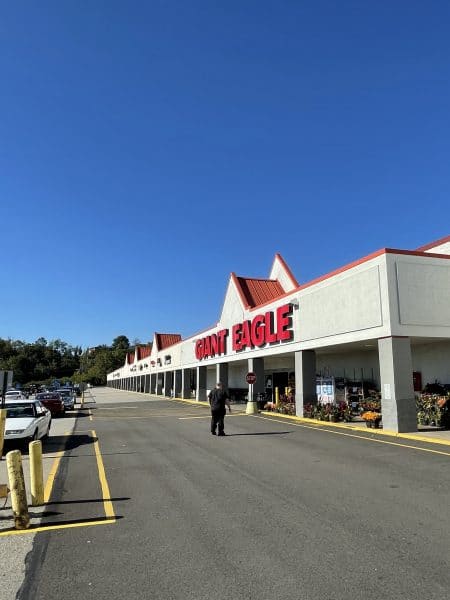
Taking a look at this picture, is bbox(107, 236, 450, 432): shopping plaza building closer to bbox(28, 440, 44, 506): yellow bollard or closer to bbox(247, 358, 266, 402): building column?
bbox(247, 358, 266, 402): building column

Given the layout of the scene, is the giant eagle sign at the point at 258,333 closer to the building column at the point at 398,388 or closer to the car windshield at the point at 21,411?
the building column at the point at 398,388

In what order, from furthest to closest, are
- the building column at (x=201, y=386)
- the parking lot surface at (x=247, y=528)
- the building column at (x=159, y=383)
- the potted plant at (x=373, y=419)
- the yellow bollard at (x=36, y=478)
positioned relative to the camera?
the building column at (x=159, y=383)
the building column at (x=201, y=386)
the potted plant at (x=373, y=419)
the yellow bollard at (x=36, y=478)
the parking lot surface at (x=247, y=528)

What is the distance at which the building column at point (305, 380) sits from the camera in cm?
2247

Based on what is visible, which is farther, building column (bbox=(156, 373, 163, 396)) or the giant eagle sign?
building column (bbox=(156, 373, 163, 396))

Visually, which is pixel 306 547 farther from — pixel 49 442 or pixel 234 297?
pixel 234 297

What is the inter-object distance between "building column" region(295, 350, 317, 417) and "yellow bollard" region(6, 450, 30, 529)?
56.2 feet

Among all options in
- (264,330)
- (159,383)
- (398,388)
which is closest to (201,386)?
(264,330)

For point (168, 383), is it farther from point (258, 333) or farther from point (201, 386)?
point (258, 333)

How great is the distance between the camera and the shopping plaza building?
1658 centimetres

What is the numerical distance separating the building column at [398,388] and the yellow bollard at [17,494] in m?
12.6

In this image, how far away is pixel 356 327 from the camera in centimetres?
1844

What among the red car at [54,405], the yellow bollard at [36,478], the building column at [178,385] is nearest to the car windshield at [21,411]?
the yellow bollard at [36,478]

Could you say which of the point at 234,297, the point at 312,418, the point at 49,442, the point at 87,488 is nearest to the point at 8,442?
the point at 49,442

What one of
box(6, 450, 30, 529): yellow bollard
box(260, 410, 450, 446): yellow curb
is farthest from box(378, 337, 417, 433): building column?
box(6, 450, 30, 529): yellow bollard
